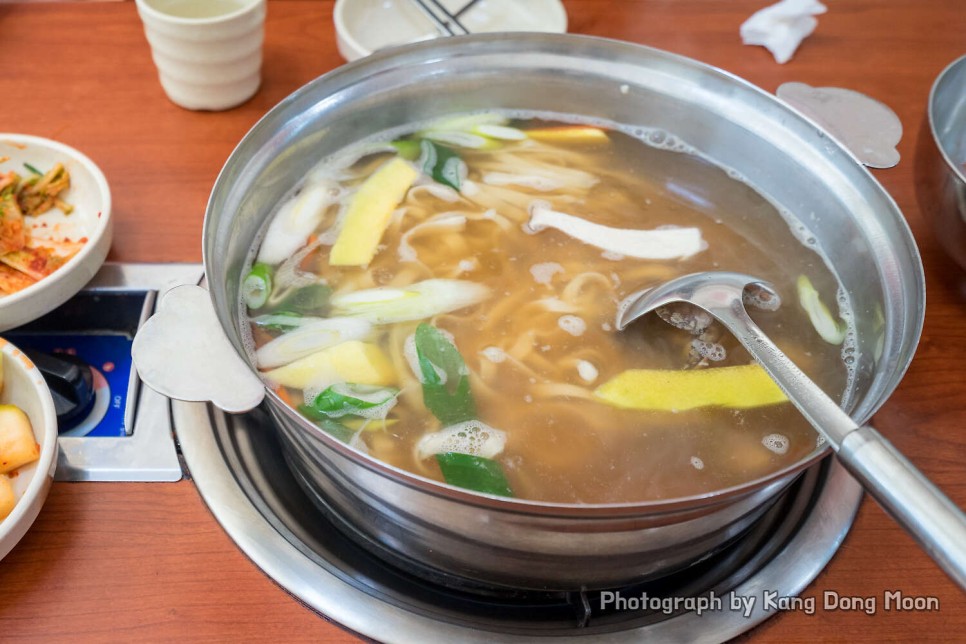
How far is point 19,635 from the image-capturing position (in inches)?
47.7

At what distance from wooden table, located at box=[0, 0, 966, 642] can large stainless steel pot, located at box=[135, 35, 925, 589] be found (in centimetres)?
21

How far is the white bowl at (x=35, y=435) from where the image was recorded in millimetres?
1222

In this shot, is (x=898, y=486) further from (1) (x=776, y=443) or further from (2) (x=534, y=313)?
(2) (x=534, y=313)

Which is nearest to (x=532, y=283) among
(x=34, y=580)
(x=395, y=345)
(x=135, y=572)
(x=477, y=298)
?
(x=477, y=298)

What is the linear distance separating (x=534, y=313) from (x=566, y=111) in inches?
23.9

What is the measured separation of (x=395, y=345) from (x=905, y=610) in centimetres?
97

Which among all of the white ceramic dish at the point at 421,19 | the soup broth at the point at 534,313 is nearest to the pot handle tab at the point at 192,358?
the soup broth at the point at 534,313

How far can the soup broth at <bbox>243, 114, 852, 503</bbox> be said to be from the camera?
4.42 ft

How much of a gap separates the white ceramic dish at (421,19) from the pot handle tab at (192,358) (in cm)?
105

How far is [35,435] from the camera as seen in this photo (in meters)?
1.35

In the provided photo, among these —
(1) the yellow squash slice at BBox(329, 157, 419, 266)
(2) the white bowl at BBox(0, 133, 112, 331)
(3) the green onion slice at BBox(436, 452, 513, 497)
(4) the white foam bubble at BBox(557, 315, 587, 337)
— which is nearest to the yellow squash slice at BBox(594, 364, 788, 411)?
(4) the white foam bubble at BBox(557, 315, 587, 337)

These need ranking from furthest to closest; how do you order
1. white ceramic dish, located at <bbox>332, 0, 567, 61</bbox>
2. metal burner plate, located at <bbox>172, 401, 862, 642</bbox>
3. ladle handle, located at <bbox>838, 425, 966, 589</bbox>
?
white ceramic dish, located at <bbox>332, 0, 567, 61</bbox>, metal burner plate, located at <bbox>172, 401, 862, 642</bbox>, ladle handle, located at <bbox>838, 425, 966, 589</bbox>

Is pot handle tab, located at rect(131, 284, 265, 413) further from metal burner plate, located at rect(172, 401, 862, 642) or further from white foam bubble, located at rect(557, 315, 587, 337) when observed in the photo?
white foam bubble, located at rect(557, 315, 587, 337)

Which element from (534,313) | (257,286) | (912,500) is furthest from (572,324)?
(912,500)
